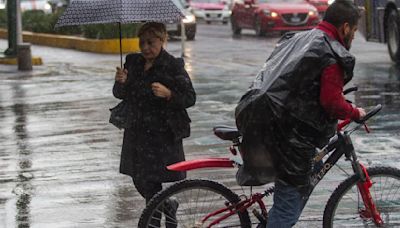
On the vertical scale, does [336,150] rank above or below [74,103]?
above

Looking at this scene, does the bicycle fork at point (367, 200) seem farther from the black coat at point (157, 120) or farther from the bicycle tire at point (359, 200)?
the black coat at point (157, 120)

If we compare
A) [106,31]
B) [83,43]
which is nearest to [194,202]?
[106,31]

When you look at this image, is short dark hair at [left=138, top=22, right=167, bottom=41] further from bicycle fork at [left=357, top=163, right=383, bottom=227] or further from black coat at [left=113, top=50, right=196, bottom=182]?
bicycle fork at [left=357, top=163, right=383, bottom=227]

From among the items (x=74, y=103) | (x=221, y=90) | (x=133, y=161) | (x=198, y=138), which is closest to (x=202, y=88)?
(x=221, y=90)

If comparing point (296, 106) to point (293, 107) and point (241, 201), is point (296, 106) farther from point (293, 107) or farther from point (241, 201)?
point (241, 201)

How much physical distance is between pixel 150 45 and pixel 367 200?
1729 millimetres

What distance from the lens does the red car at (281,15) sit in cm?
2859

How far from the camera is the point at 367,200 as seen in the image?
5.43m

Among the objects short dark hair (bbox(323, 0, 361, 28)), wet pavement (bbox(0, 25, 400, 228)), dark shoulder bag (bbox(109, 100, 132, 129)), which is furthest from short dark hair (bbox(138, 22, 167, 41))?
wet pavement (bbox(0, 25, 400, 228))

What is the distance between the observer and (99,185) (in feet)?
26.8

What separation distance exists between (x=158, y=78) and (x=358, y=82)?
413 inches

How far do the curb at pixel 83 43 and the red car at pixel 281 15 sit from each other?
21.6ft

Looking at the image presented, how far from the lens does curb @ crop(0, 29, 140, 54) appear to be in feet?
76.1

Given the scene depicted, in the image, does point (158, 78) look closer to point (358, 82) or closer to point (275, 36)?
point (358, 82)
